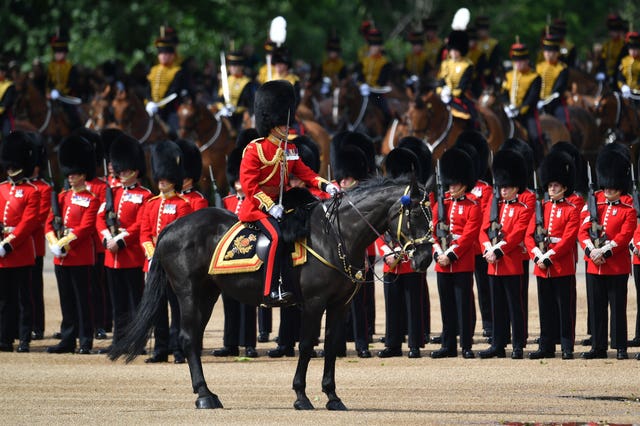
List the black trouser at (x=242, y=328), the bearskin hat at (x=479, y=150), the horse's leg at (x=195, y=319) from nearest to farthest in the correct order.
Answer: the horse's leg at (x=195, y=319), the black trouser at (x=242, y=328), the bearskin hat at (x=479, y=150)

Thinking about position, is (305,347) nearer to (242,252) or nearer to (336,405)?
(336,405)

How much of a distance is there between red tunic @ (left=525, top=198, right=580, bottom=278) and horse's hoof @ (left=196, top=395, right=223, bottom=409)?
3.40 meters

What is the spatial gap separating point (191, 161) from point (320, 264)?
144 inches

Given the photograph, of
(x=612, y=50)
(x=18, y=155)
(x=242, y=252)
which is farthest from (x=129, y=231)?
(x=612, y=50)

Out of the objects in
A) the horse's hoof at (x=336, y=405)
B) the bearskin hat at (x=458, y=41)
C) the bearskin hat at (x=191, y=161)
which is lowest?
the horse's hoof at (x=336, y=405)

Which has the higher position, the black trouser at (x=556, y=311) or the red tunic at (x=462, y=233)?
the red tunic at (x=462, y=233)

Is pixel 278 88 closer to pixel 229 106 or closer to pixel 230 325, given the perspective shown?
pixel 230 325

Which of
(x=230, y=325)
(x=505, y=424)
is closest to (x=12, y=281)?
(x=230, y=325)

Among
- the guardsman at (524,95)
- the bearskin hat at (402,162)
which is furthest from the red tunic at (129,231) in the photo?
the guardsman at (524,95)

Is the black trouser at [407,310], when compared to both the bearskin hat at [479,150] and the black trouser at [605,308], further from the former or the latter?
the bearskin hat at [479,150]

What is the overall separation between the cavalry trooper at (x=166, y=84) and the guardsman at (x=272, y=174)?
1103 centimetres

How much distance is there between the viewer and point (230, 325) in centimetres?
1415

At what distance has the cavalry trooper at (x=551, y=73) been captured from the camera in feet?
76.5

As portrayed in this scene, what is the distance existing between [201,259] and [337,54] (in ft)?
56.1
